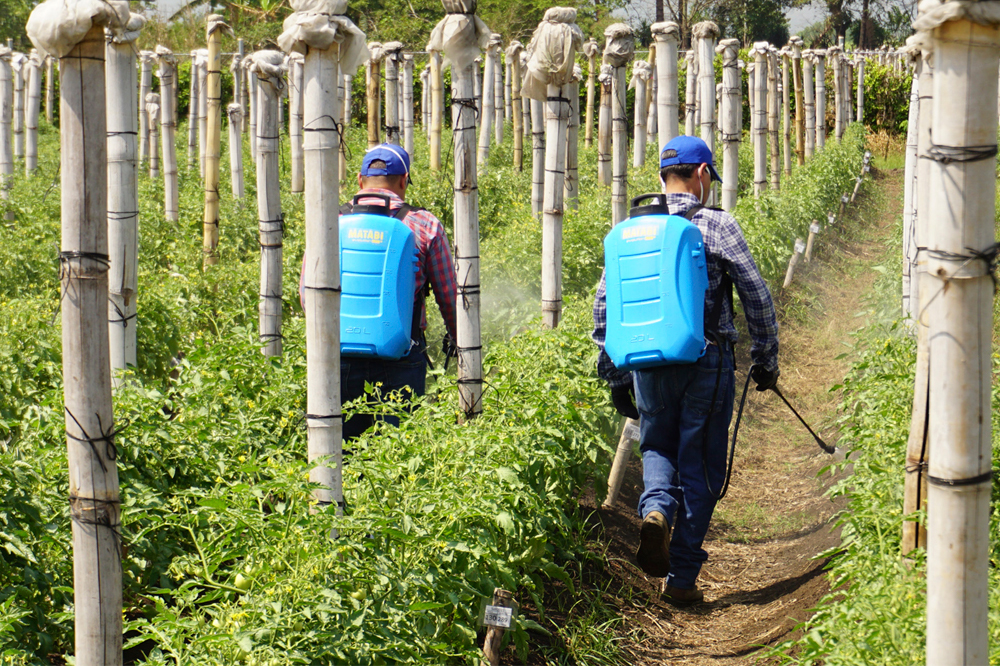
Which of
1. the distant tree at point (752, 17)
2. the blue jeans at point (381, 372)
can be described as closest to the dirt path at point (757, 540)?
the blue jeans at point (381, 372)

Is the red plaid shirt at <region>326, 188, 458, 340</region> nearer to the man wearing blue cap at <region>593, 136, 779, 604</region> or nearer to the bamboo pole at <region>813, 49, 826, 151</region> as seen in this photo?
the man wearing blue cap at <region>593, 136, 779, 604</region>

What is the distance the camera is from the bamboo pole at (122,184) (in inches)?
182

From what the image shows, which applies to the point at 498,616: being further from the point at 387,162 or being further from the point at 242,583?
the point at 387,162

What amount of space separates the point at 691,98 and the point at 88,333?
20573 mm

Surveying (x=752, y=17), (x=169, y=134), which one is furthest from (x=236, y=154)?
(x=752, y=17)

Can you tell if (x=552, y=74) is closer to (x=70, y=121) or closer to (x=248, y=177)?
(x=70, y=121)

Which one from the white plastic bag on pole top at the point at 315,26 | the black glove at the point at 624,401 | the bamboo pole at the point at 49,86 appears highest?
the bamboo pole at the point at 49,86

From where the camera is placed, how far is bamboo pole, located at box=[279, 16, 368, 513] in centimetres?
338

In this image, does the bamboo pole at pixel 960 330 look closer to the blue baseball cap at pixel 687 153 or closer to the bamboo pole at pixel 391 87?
the blue baseball cap at pixel 687 153

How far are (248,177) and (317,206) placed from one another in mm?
13675

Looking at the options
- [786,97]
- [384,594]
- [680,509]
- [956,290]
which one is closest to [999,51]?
[956,290]

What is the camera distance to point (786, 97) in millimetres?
18812

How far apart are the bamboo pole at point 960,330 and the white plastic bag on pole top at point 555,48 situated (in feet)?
12.0

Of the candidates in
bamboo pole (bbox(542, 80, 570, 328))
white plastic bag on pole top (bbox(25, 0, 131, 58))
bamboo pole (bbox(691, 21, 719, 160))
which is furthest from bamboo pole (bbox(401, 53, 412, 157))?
white plastic bag on pole top (bbox(25, 0, 131, 58))
